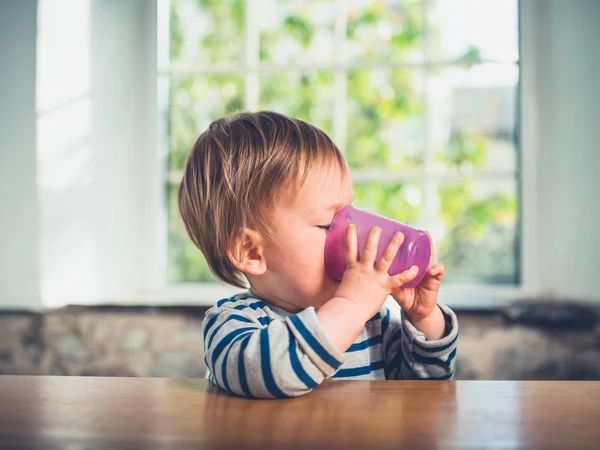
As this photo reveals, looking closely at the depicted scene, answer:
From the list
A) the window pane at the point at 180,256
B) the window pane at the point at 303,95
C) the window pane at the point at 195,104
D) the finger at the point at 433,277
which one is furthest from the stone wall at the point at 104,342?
the finger at the point at 433,277

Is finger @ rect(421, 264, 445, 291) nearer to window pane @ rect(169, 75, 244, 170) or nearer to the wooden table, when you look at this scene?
the wooden table

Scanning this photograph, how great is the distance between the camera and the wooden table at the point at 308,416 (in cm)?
54

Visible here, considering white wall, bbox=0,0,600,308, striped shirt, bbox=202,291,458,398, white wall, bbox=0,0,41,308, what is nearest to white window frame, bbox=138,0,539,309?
white wall, bbox=0,0,600,308

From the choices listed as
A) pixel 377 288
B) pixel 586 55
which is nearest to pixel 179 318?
pixel 377 288

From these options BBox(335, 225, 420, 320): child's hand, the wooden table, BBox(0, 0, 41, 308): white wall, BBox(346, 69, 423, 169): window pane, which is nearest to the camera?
the wooden table

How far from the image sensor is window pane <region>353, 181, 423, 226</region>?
2.05m

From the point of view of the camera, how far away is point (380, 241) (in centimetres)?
88

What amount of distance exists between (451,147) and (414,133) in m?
0.13

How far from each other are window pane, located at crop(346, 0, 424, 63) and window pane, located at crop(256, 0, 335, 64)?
0.26 ft

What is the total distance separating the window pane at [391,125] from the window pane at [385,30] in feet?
0.23

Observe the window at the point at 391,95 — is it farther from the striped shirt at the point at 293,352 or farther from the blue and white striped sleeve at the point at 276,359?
the blue and white striped sleeve at the point at 276,359

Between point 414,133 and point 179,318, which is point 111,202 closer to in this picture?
point 179,318

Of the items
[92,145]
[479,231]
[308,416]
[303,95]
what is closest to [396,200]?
[479,231]

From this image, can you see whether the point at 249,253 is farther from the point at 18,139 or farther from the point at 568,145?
the point at 568,145
